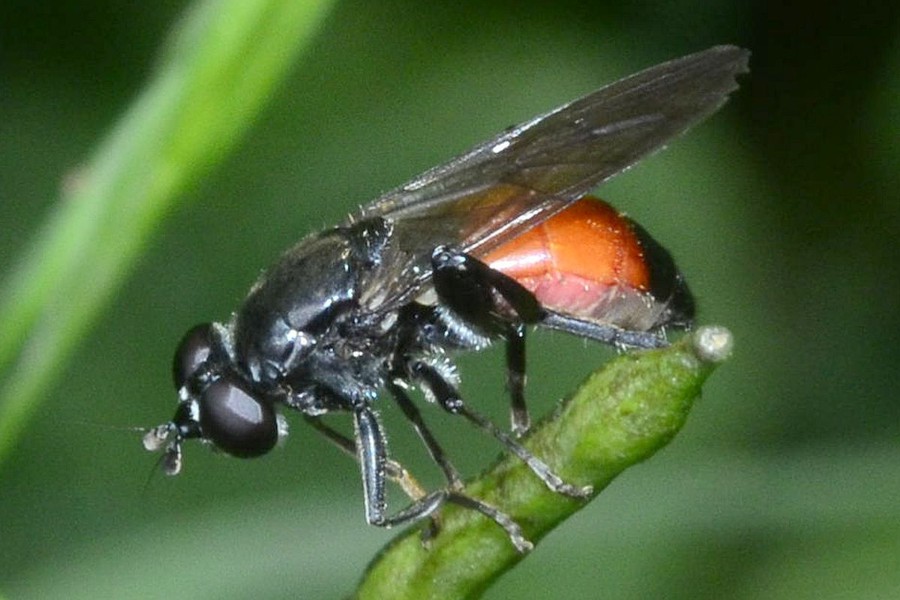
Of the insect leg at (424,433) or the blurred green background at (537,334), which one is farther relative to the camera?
the blurred green background at (537,334)

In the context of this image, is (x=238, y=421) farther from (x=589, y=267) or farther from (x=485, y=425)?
(x=589, y=267)

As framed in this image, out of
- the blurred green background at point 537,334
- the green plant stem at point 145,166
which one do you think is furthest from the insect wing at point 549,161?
the blurred green background at point 537,334

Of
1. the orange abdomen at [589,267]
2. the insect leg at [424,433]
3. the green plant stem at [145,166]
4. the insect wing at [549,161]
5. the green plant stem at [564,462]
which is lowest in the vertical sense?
the green plant stem at [564,462]

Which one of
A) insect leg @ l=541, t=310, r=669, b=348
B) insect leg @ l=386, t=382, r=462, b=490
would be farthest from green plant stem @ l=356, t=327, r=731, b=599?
insect leg @ l=541, t=310, r=669, b=348

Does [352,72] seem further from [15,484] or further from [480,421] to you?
[480,421]

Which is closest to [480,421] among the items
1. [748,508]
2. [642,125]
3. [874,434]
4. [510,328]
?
[510,328]

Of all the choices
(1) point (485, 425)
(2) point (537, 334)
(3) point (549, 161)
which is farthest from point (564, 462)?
(2) point (537, 334)

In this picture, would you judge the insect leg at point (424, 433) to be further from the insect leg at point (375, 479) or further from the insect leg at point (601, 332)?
the insect leg at point (601, 332)
